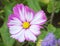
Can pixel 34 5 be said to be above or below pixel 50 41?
above

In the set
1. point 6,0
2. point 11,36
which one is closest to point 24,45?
point 11,36

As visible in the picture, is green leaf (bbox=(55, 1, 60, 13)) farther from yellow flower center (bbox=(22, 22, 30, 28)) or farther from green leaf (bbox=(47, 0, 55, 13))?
yellow flower center (bbox=(22, 22, 30, 28))

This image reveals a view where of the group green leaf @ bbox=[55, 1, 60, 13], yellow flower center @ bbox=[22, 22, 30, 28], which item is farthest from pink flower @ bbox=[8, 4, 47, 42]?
green leaf @ bbox=[55, 1, 60, 13]

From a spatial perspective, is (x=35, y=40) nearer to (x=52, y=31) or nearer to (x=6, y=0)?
(x=52, y=31)

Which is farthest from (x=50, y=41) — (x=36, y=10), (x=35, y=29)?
(x=36, y=10)

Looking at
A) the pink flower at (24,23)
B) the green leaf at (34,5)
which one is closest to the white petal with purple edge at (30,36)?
the pink flower at (24,23)

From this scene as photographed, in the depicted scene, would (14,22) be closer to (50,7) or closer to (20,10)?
(20,10)
